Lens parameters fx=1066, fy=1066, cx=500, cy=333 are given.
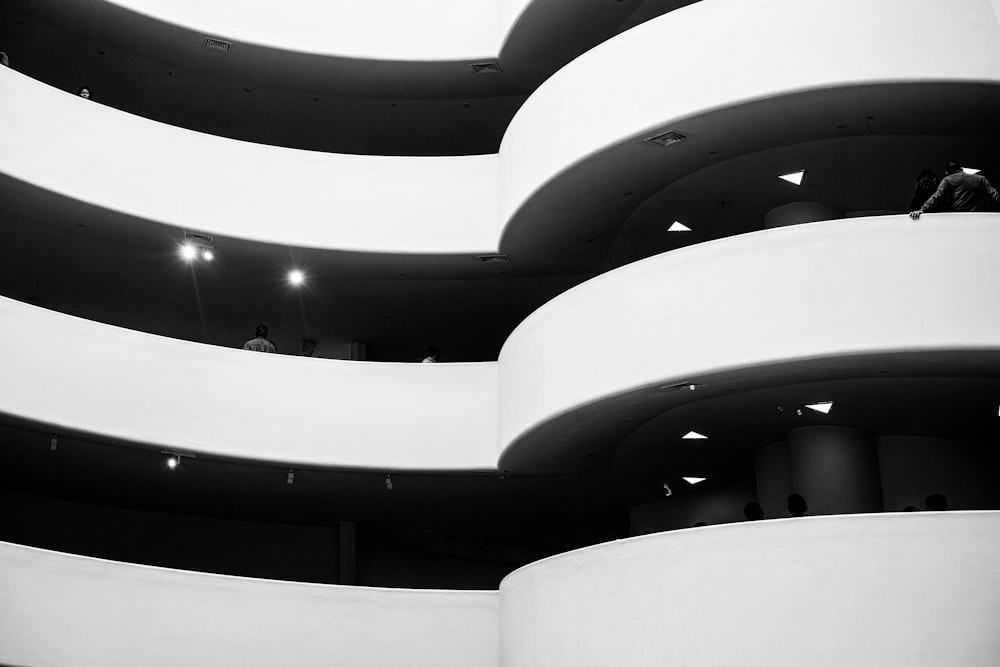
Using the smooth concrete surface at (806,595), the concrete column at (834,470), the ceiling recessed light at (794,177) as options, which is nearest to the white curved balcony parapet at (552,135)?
the ceiling recessed light at (794,177)

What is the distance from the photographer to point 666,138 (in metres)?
A: 14.9

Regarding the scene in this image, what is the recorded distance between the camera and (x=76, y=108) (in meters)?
17.3

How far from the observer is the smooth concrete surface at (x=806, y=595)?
33.9ft

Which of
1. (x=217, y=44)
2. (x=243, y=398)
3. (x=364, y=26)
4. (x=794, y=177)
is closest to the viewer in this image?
(x=794, y=177)

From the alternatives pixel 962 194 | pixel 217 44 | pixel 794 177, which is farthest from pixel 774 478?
pixel 217 44

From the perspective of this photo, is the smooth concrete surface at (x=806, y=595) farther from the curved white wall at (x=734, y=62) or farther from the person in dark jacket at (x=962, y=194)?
the curved white wall at (x=734, y=62)

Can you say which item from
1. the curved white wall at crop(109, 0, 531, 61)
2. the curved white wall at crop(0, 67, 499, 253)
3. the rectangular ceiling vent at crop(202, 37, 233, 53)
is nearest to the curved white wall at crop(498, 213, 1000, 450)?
the curved white wall at crop(0, 67, 499, 253)

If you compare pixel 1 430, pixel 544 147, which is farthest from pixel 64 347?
pixel 544 147

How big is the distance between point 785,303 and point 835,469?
3377 mm

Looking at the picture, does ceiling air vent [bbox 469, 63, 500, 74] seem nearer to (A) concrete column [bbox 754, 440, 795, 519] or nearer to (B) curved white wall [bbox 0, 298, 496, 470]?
(B) curved white wall [bbox 0, 298, 496, 470]

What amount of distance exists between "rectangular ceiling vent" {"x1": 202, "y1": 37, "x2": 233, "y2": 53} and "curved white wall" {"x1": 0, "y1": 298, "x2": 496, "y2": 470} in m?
5.56

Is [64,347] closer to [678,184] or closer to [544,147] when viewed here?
[544,147]

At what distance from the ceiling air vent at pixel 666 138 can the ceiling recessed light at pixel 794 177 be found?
5.46 feet

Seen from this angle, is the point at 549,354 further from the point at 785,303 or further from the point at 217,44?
the point at 217,44
